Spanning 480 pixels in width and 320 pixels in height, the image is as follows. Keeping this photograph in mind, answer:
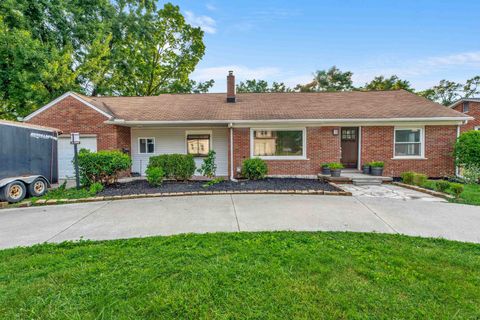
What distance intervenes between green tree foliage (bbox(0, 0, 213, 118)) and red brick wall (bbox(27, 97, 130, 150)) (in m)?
5.14

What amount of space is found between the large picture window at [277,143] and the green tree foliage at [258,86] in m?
25.1

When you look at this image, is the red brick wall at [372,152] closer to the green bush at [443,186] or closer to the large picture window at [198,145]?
the large picture window at [198,145]

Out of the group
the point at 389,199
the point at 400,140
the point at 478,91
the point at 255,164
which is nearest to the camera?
the point at 389,199

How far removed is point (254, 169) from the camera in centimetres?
887

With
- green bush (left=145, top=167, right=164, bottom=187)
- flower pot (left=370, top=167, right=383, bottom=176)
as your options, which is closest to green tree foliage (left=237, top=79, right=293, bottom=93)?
flower pot (left=370, top=167, right=383, bottom=176)

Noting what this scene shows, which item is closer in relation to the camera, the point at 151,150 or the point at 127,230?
the point at 127,230

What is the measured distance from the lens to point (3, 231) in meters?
4.23

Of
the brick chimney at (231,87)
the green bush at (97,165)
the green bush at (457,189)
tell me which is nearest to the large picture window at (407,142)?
the green bush at (457,189)

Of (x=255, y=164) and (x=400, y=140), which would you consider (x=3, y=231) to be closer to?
(x=255, y=164)

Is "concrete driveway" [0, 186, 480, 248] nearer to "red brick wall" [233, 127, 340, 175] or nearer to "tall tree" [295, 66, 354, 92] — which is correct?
"red brick wall" [233, 127, 340, 175]

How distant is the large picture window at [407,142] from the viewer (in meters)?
9.95

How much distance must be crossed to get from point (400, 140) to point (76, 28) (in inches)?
864

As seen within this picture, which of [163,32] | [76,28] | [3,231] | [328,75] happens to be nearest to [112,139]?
[3,231]

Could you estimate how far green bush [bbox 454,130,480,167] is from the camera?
878 centimetres
